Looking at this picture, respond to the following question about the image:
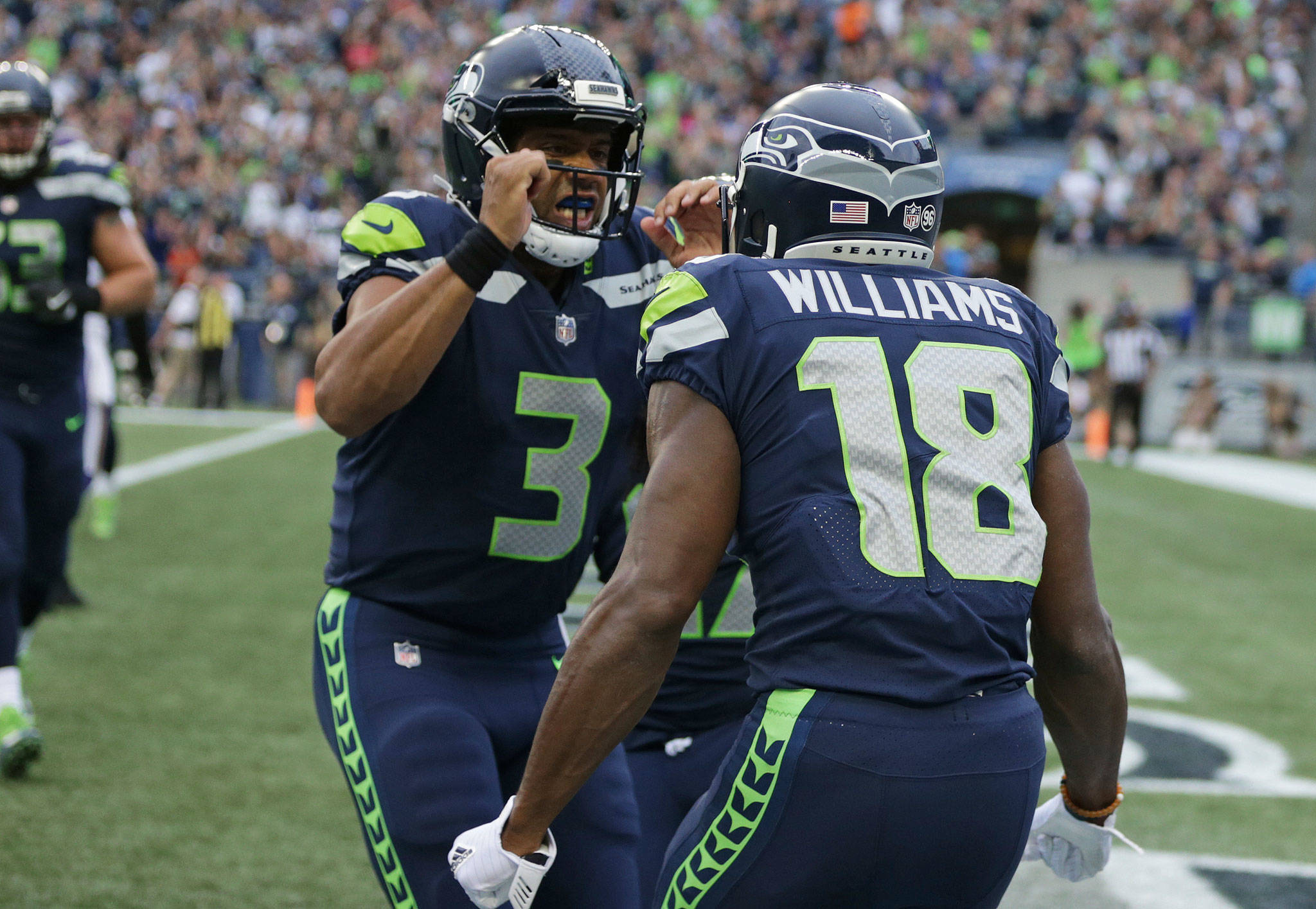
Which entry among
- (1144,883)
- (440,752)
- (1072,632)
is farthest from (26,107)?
(1144,883)

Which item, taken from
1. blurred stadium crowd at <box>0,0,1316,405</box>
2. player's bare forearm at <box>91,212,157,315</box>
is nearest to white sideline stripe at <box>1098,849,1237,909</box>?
player's bare forearm at <box>91,212,157,315</box>

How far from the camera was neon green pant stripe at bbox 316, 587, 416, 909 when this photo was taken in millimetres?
2582

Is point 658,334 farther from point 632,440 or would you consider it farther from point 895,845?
point 632,440

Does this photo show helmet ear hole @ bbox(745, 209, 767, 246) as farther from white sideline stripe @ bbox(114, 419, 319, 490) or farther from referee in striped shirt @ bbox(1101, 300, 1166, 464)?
referee in striped shirt @ bbox(1101, 300, 1166, 464)

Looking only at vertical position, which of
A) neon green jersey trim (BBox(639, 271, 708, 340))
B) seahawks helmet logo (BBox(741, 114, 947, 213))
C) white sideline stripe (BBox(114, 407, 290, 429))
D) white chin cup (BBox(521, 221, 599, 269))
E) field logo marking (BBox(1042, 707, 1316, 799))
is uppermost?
seahawks helmet logo (BBox(741, 114, 947, 213))

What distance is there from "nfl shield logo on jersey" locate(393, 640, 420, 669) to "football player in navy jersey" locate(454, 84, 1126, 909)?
0.62 metres

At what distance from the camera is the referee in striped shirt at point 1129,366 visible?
17.0 m

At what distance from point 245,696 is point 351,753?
146 inches

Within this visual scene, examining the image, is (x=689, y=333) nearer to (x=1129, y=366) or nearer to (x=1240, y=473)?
(x=1240, y=473)

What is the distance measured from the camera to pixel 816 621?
1979 mm

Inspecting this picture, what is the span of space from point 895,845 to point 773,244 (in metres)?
0.89

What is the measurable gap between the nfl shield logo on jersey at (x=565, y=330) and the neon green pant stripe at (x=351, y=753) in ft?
2.02

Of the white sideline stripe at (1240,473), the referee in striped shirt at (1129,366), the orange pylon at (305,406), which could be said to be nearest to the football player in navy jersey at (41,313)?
the white sideline stripe at (1240,473)

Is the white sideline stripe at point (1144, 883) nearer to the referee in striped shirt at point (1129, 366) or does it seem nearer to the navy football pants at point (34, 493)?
the navy football pants at point (34, 493)
